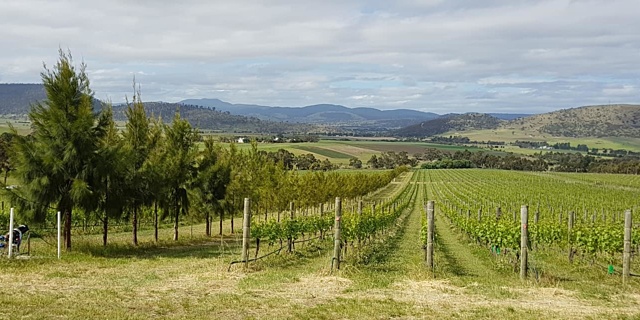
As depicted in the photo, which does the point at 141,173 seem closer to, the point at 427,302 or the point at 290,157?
the point at 427,302

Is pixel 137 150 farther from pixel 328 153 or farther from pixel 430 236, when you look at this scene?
pixel 328 153

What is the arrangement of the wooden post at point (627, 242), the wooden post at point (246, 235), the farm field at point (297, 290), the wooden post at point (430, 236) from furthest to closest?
1. the wooden post at point (246, 235)
2. the wooden post at point (430, 236)
3. the wooden post at point (627, 242)
4. the farm field at point (297, 290)

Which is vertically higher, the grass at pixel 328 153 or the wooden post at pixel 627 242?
the wooden post at pixel 627 242

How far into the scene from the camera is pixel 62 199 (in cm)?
1889

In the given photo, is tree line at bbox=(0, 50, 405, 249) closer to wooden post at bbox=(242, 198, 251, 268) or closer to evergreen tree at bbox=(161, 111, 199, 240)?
evergreen tree at bbox=(161, 111, 199, 240)

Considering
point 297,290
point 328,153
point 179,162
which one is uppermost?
point 179,162

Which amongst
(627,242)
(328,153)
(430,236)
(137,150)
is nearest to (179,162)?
(137,150)

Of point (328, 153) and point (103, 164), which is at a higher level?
point (103, 164)

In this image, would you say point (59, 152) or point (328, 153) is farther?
point (328, 153)

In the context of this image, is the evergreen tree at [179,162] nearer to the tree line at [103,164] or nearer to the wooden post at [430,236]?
the tree line at [103,164]

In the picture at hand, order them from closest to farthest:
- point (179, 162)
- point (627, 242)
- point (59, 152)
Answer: point (627, 242), point (59, 152), point (179, 162)

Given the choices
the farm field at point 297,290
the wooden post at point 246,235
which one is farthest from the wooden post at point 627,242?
the wooden post at point 246,235

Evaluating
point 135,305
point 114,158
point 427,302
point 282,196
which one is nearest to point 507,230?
point 427,302

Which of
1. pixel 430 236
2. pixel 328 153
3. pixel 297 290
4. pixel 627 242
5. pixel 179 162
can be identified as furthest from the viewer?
pixel 328 153
